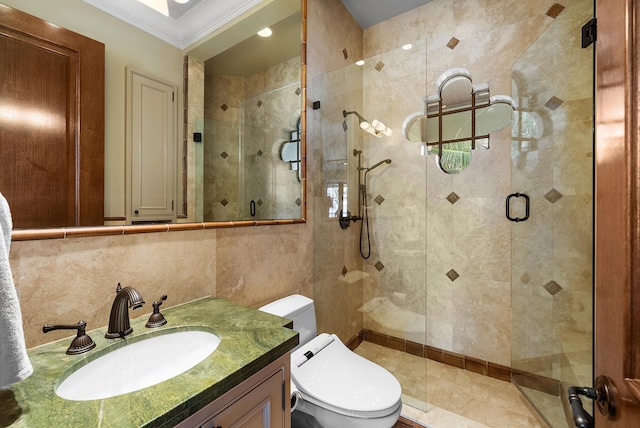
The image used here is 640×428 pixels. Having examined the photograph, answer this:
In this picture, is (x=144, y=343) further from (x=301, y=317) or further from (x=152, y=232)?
(x=301, y=317)

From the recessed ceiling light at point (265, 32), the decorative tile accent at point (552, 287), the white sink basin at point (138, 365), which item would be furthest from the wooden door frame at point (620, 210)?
the recessed ceiling light at point (265, 32)

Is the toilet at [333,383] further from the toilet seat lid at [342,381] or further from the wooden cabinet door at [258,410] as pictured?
the wooden cabinet door at [258,410]

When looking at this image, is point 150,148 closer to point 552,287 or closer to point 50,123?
point 50,123

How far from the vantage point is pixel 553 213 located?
1.59m

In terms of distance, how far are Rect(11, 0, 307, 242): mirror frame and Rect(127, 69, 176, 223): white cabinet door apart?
0.04m

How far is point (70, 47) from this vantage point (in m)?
0.86

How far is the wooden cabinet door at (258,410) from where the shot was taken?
2.22 feet

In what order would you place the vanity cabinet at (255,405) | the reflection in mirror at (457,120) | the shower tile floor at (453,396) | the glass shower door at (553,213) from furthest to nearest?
the reflection in mirror at (457,120) → the shower tile floor at (453,396) → the glass shower door at (553,213) → the vanity cabinet at (255,405)

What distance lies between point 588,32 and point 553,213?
0.92 m

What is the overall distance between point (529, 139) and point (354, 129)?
1.15 metres

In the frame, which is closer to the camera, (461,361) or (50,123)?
(50,123)

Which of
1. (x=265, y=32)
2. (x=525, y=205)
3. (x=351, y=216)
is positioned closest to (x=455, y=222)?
(x=525, y=205)

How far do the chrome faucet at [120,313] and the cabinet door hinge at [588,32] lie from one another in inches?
71.1

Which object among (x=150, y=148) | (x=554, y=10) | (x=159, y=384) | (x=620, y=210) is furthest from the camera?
(x=554, y=10)
